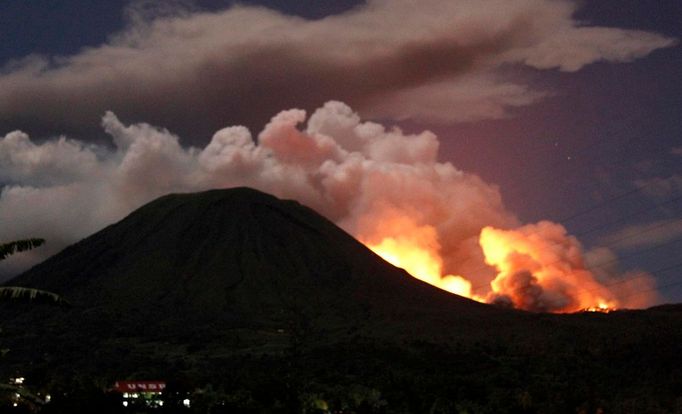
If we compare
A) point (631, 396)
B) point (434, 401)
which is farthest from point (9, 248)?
point (631, 396)

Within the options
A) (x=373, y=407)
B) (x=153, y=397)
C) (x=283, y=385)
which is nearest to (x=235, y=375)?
(x=283, y=385)

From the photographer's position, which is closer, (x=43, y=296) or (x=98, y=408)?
(x=43, y=296)

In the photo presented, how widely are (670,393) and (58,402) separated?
385 ft

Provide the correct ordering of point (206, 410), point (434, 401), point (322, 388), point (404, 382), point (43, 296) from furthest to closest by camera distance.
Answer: point (404, 382), point (322, 388), point (434, 401), point (206, 410), point (43, 296)

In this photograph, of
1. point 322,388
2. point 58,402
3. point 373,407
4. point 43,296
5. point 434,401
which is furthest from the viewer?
point 322,388

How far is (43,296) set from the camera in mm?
37125

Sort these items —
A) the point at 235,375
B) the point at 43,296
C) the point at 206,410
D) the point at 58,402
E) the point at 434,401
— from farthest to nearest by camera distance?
the point at 235,375, the point at 434,401, the point at 206,410, the point at 58,402, the point at 43,296

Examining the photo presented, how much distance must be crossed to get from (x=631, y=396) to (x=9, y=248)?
6428 inches

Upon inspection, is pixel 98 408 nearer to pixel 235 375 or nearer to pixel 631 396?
pixel 235 375

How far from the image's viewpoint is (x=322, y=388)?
561 feet

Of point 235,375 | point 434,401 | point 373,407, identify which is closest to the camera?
point 373,407

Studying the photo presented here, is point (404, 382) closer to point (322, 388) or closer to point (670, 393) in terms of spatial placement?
point (322, 388)

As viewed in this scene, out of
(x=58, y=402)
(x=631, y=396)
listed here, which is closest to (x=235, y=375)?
(x=631, y=396)

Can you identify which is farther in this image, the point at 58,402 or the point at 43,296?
the point at 58,402
